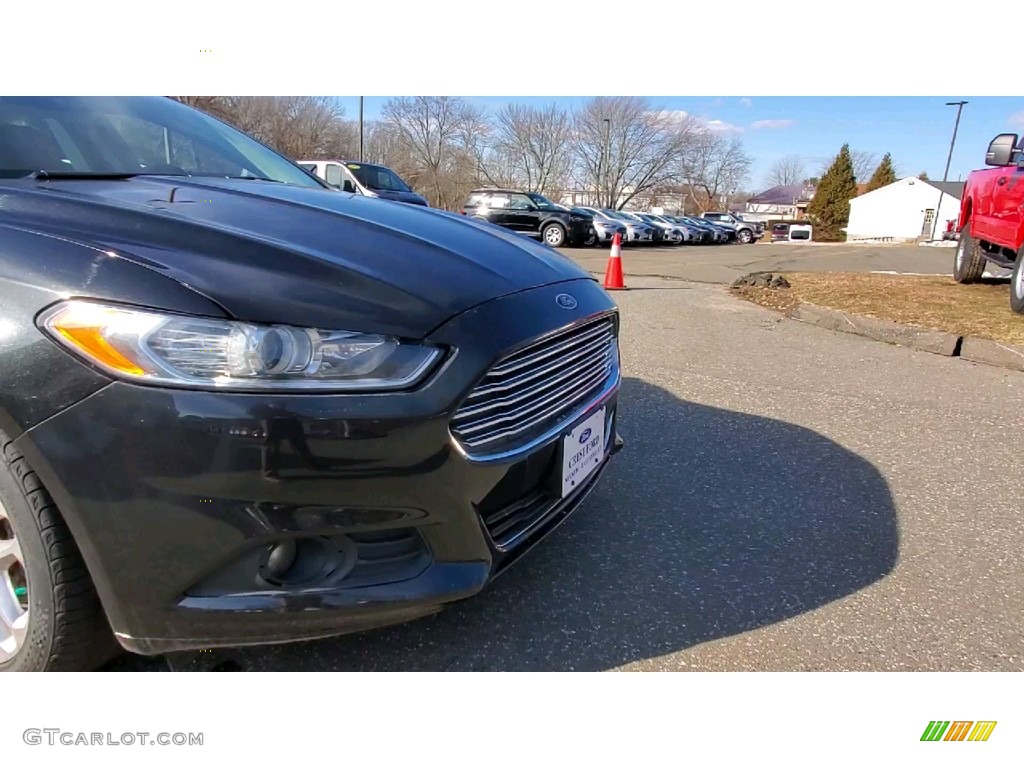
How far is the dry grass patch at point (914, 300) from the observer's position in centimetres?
611

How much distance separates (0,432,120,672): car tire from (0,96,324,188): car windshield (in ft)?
3.97

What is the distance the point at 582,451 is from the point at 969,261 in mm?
10320

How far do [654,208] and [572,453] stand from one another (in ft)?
180

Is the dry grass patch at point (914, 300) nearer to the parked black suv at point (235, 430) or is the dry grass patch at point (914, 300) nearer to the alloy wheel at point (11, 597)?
the parked black suv at point (235, 430)

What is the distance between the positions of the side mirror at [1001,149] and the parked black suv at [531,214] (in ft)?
45.4

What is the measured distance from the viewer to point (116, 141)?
94.4 inches

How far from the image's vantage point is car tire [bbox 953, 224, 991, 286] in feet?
30.9

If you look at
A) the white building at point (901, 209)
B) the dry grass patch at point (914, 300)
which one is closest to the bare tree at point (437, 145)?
the dry grass patch at point (914, 300)

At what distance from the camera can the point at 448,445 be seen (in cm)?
151

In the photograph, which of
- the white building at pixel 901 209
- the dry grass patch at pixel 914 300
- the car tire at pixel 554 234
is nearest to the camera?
the dry grass patch at pixel 914 300
